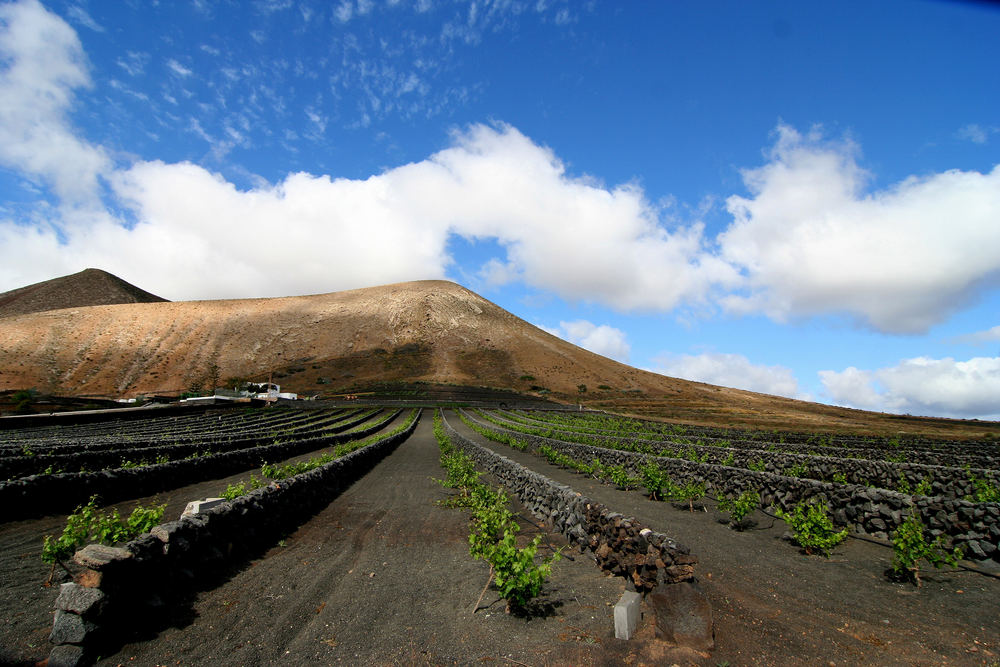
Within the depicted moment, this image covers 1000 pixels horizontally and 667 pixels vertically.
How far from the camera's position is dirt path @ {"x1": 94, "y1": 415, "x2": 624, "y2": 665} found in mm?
6285

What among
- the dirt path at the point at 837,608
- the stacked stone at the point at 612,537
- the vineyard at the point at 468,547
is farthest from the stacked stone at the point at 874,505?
the stacked stone at the point at 612,537

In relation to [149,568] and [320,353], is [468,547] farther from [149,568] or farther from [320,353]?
[320,353]

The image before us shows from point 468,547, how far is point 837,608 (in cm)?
703

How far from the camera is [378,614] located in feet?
24.8

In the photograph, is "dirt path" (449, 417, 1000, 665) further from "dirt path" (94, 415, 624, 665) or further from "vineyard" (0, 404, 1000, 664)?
"dirt path" (94, 415, 624, 665)

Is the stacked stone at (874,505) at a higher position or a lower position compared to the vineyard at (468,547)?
higher

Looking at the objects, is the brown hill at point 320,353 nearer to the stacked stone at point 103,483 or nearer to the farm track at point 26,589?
the stacked stone at point 103,483

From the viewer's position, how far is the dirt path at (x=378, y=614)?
6285 mm

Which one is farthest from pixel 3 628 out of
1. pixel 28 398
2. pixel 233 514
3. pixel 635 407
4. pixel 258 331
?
pixel 258 331

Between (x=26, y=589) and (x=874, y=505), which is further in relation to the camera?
(x=874, y=505)

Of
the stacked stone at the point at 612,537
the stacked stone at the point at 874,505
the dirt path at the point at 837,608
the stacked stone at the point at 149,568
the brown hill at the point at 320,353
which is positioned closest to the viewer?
the stacked stone at the point at 149,568

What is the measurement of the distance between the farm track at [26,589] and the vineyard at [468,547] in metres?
0.04

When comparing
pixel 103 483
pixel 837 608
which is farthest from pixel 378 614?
pixel 103 483

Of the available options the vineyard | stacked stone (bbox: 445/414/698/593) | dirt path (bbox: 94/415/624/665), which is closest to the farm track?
the vineyard
